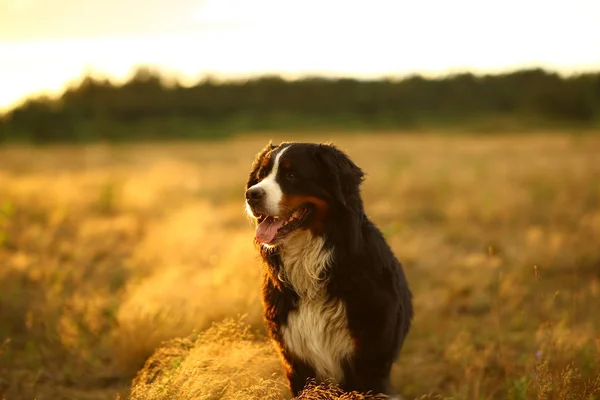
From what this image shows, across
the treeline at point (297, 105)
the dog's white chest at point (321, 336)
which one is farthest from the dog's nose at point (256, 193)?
the treeline at point (297, 105)

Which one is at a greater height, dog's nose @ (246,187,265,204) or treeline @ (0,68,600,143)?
treeline @ (0,68,600,143)

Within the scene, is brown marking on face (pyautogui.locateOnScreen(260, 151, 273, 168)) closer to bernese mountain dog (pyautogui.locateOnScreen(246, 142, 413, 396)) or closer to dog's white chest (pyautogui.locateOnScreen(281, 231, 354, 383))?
bernese mountain dog (pyautogui.locateOnScreen(246, 142, 413, 396))

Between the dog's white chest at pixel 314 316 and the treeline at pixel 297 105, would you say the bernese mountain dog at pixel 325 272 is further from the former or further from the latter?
the treeline at pixel 297 105

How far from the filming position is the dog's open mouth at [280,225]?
3244 mm

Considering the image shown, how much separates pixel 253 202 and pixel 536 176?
1377 centimetres

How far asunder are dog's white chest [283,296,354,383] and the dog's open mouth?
1.46ft

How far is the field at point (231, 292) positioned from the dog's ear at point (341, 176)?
110 cm

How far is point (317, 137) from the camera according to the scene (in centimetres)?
3719

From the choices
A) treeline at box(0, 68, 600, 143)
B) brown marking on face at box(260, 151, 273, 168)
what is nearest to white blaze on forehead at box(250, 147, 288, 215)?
brown marking on face at box(260, 151, 273, 168)

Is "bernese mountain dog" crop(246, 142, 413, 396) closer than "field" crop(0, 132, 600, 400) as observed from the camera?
Yes

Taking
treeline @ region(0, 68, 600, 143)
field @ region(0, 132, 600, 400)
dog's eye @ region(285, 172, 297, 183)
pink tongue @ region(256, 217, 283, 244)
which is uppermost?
treeline @ region(0, 68, 600, 143)

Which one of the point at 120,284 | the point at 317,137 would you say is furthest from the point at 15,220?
the point at 317,137

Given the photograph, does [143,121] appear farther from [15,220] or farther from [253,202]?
[253,202]

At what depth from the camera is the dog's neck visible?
3.28 m
